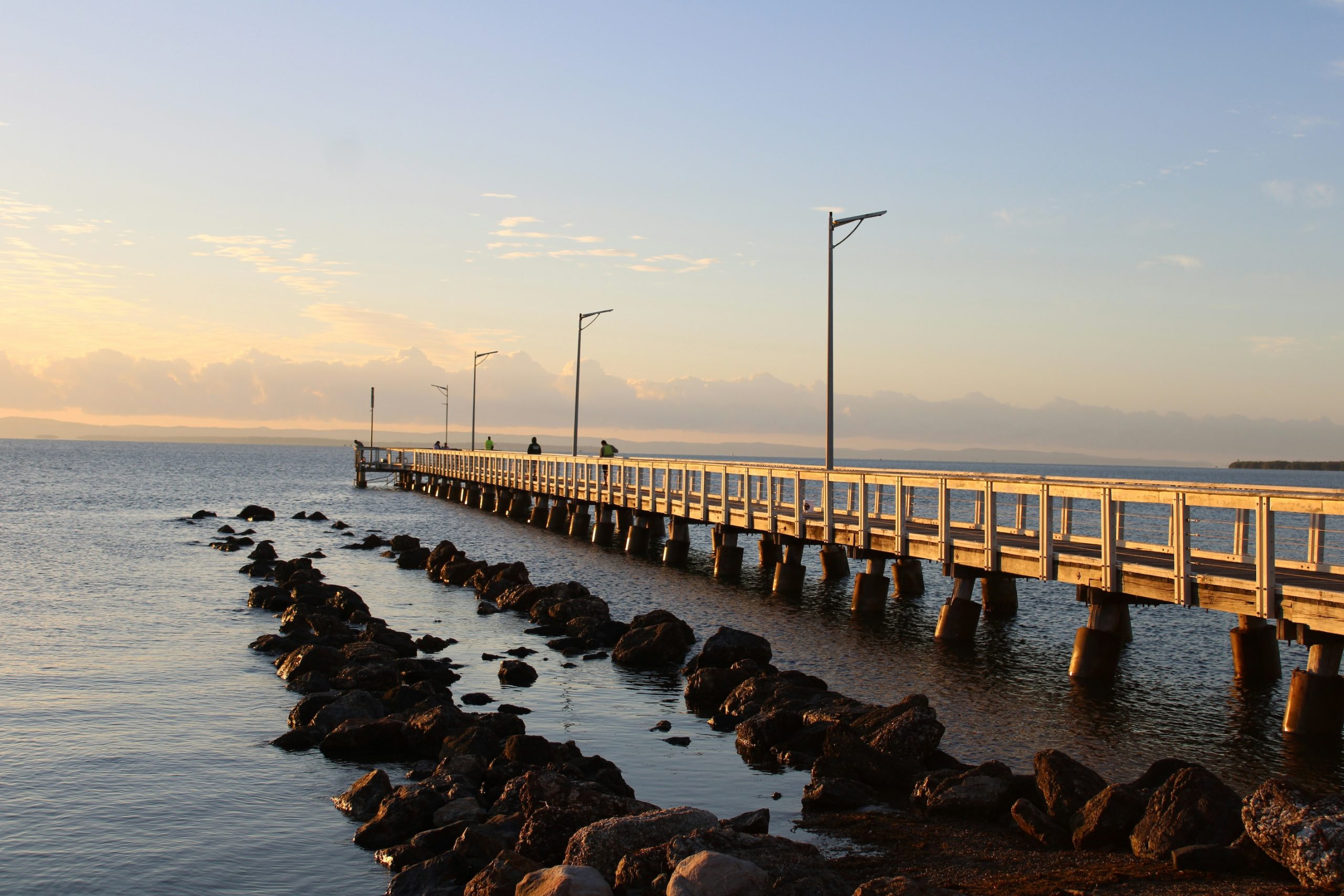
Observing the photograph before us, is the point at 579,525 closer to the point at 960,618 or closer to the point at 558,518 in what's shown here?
the point at 558,518

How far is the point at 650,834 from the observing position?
900cm

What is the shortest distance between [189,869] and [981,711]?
1008 centimetres

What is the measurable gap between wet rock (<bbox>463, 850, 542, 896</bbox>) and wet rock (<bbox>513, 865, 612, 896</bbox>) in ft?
0.42

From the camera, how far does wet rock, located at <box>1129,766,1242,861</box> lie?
29.1 ft

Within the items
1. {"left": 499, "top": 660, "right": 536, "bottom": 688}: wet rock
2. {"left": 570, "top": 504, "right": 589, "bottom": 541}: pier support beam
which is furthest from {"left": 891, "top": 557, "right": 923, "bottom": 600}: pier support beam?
{"left": 570, "top": 504, "right": 589, "bottom": 541}: pier support beam

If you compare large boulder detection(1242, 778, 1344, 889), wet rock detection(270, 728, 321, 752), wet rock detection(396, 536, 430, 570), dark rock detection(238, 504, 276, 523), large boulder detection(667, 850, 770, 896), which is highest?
large boulder detection(1242, 778, 1344, 889)

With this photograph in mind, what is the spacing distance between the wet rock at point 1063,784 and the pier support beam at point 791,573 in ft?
55.2

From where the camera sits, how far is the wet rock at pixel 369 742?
13.1 metres

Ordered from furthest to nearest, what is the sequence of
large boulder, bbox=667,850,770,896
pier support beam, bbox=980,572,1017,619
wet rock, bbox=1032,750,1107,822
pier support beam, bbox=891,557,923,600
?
pier support beam, bbox=891,557,923,600, pier support beam, bbox=980,572,1017,619, wet rock, bbox=1032,750,1107,822, large boulder, bbox=667,850,770,896

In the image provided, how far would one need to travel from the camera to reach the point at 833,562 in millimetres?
29188

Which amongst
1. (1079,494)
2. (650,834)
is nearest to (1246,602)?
(1079,494)

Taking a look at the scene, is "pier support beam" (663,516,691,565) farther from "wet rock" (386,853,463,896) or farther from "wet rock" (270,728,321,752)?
"wet rock" (386,853,463,896)

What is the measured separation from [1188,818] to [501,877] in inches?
211

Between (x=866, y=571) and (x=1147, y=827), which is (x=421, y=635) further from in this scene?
(x=1147, y=827)
